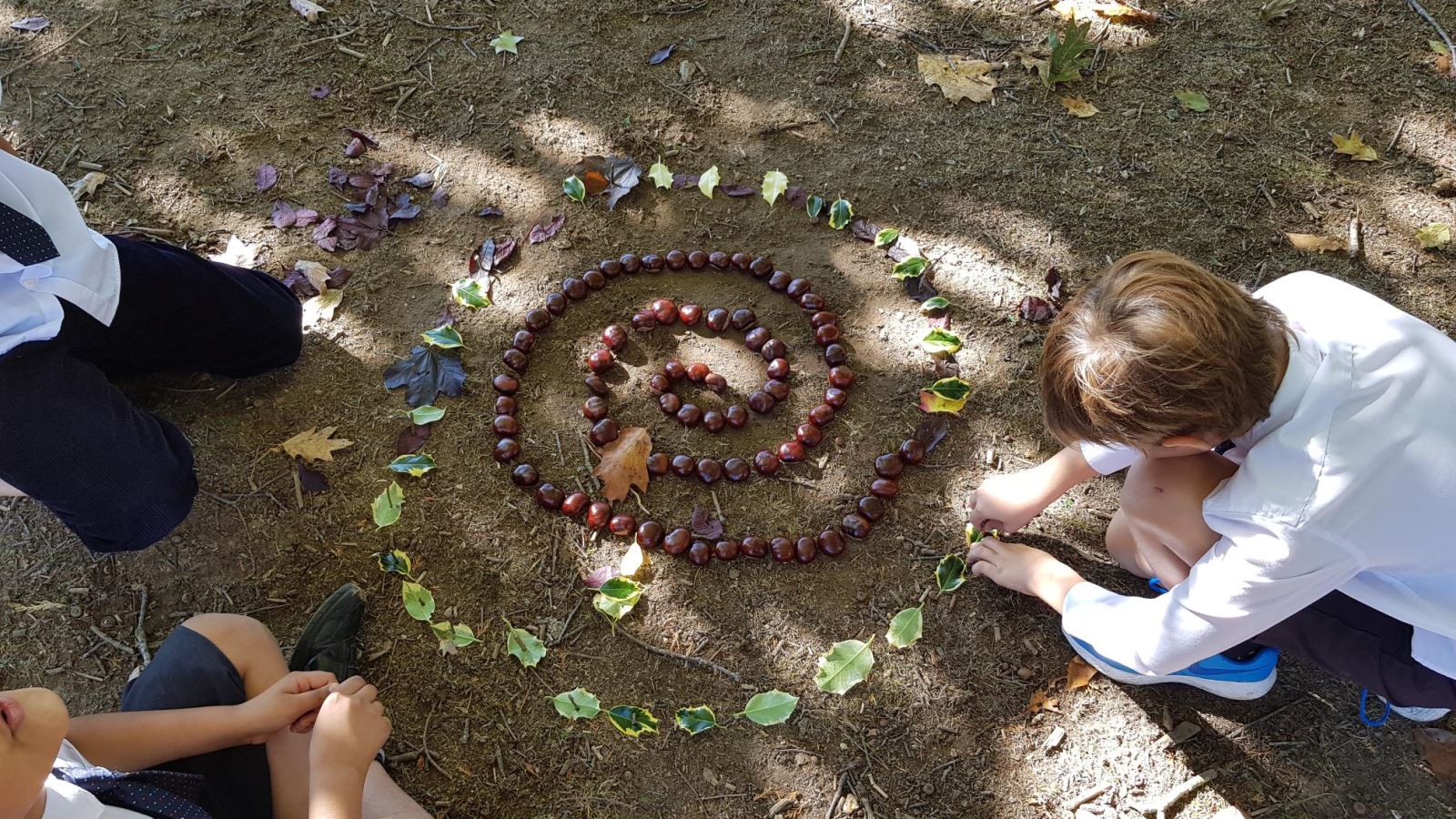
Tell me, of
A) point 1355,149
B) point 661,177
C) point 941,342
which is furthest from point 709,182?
point 1355,149

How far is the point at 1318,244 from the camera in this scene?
13.1 feet

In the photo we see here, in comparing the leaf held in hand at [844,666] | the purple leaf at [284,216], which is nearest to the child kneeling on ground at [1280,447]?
the leaf held in hand at [844,666]

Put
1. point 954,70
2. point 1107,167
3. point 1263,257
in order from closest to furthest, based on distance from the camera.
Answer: point 1263,257 → point 1107,167 → point 954,70

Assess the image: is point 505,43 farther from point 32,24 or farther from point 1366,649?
Result: point 1366,649

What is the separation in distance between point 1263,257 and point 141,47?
18.5 ft

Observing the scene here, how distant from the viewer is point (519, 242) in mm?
4125

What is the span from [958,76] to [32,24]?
16.2 ft

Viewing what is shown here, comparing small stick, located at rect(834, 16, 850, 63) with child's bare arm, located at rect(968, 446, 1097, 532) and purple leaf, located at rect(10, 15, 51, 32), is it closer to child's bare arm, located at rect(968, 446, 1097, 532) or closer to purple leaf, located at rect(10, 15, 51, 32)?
child's bare arm, located at rect(968, 446, 1097, 532)

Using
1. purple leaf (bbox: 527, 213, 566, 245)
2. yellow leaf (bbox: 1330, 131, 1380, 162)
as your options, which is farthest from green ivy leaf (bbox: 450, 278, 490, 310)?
yellow leaf (bbox: 1330, 131, 1380, 162)

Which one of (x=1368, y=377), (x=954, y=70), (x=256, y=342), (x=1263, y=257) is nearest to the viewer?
(x=1368, y=377)

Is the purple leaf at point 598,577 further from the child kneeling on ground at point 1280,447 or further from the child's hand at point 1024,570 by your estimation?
the child kneeling on ground at point 1280,447

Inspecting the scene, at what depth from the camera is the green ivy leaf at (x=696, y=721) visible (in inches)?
117

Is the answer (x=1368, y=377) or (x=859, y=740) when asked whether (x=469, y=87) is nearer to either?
(x=859, y=740)

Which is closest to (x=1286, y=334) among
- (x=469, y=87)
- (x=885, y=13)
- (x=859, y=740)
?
(x=859, y=740)
